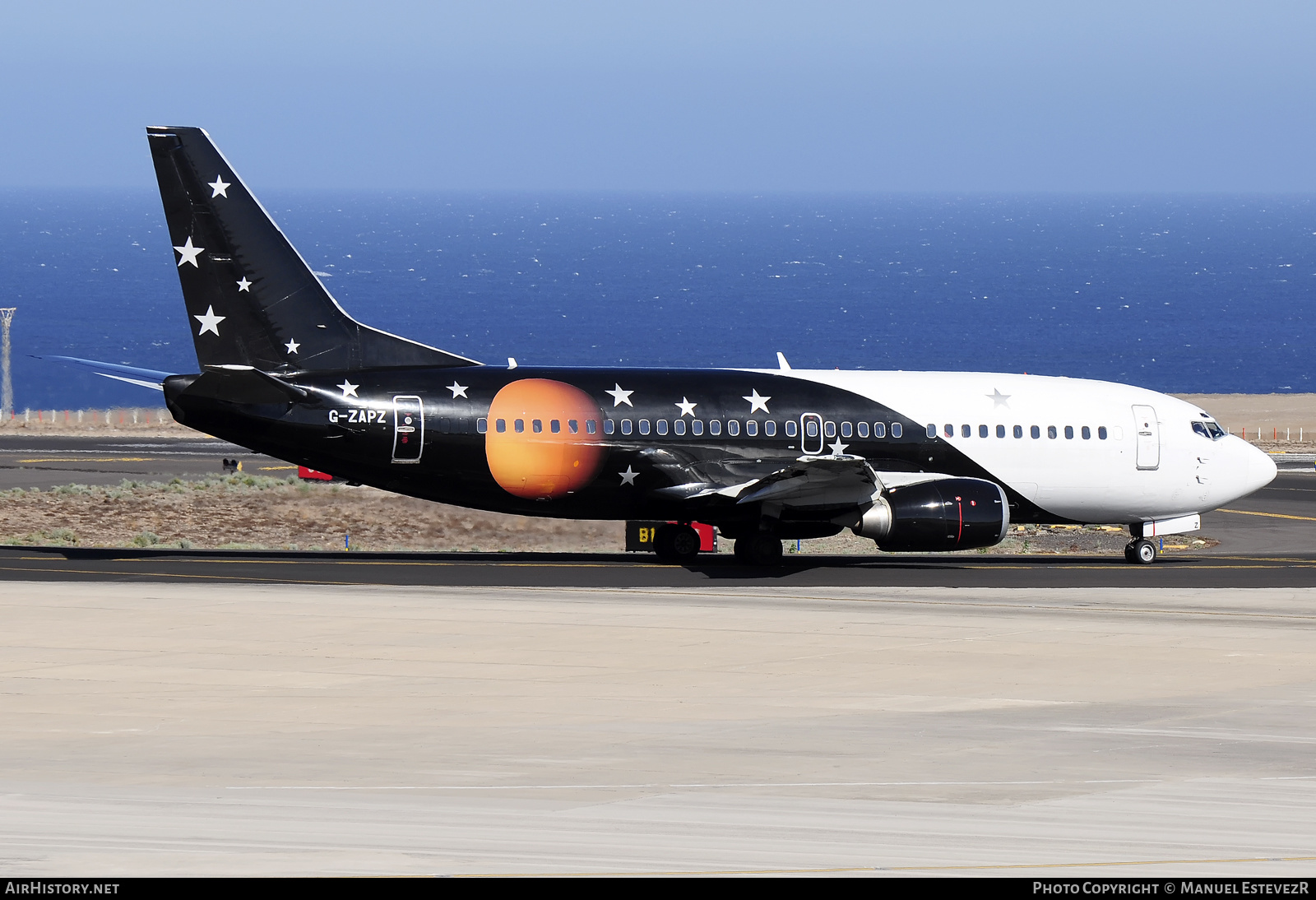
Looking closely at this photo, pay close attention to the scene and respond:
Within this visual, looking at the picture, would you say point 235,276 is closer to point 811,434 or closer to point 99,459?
point 811,434

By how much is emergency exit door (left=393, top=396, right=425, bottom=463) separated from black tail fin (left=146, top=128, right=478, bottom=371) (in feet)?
4.91

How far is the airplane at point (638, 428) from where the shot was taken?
118ft

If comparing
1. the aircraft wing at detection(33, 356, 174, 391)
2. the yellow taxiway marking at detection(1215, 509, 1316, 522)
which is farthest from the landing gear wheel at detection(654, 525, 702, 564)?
the yellow taxiway marking at detection(1215, 509, 1316, 522)

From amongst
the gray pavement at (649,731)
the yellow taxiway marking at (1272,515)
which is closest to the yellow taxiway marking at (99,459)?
the gray pavement at (649,731)

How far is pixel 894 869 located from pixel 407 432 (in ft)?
76.4

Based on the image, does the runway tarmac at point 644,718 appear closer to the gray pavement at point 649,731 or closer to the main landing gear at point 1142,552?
the gray pavement at point 649,731

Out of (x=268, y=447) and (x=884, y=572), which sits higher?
(x=268, y=447)

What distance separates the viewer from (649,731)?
2136cm

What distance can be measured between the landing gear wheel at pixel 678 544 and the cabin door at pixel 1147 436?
10548mm

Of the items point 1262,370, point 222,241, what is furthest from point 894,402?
point 1262,370

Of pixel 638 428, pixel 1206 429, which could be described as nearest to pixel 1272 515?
pixel 1206 429

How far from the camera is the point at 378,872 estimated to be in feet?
45.7

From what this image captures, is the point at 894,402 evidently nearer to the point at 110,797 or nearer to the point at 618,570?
the point at 618,570

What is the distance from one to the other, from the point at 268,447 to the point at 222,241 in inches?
172
